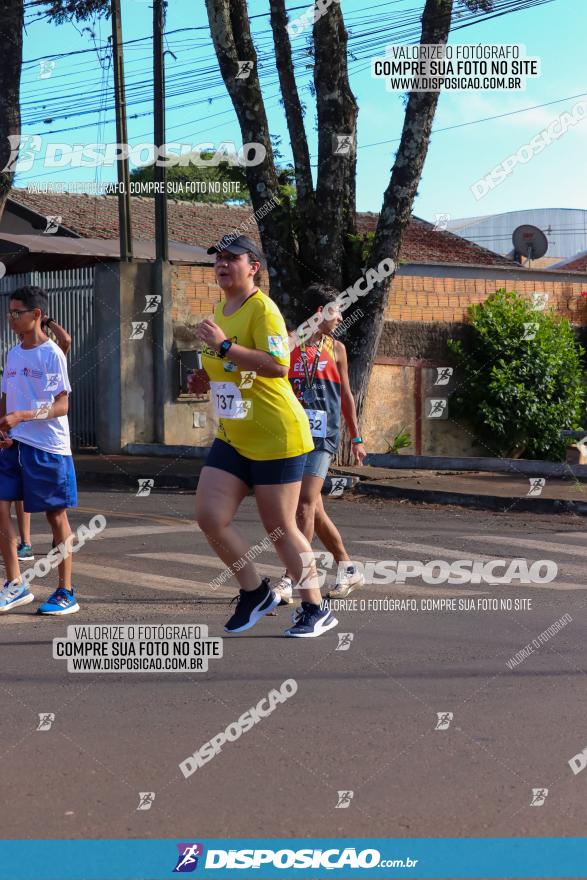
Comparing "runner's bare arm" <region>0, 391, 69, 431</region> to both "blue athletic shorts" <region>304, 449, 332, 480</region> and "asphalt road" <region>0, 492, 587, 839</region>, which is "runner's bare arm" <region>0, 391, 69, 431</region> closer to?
"asphalt road" <region>0, 492, 587, 839</region>

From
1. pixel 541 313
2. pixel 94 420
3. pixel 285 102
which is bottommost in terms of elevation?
pixel 94 420

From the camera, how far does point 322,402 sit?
800 cm

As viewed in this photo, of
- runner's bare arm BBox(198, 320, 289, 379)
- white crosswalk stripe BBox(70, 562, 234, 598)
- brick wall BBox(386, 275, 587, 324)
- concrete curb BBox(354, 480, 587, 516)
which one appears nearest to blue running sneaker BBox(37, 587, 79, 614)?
white crosswalk stripe BBox(70, 562, 234, 598)

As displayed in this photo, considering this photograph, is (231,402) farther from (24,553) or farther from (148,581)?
(24,553)

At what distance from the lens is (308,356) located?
26.2 feet

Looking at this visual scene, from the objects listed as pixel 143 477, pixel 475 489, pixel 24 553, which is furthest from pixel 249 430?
pixel 143 477

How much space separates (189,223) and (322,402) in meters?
28.5

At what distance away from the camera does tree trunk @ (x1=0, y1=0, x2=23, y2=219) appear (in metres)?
19.2

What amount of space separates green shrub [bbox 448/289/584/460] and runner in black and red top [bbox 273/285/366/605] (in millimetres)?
12858

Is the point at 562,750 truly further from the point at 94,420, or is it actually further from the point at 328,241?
the point at 94,420

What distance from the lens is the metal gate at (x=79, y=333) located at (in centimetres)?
2027

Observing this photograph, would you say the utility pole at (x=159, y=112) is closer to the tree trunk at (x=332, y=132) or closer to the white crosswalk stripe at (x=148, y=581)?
the tree trunk at (x=332, y=132)

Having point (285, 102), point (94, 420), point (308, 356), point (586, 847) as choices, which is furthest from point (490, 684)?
point (94, 420)

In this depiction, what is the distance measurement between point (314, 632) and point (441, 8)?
10.7 m
